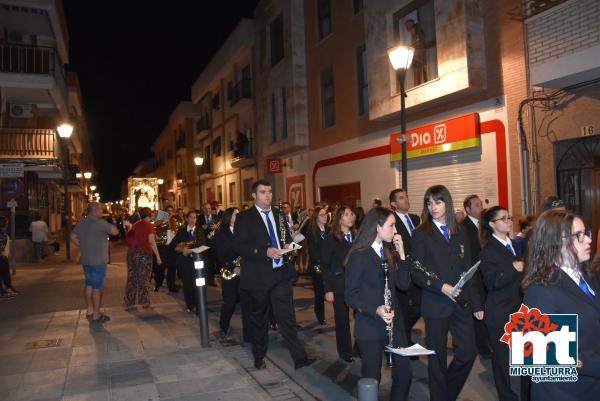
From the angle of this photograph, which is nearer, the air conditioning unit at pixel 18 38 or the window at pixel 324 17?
the window at pixel 324 17

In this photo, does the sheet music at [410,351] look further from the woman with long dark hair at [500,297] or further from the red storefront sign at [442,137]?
the red storefront sign at [442,137]

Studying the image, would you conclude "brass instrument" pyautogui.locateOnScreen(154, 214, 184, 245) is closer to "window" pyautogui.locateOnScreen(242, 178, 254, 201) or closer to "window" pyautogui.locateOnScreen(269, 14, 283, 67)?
"window" pyautogui.locateOnScreen(269, 14, 283, 67)

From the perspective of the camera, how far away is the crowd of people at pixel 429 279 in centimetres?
272

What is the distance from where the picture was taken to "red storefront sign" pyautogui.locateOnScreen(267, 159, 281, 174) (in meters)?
21.5

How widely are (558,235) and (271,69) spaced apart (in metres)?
20.6

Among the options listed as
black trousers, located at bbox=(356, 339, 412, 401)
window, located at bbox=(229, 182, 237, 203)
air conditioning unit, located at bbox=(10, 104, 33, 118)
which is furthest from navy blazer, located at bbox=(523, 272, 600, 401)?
window, located at bbox=(229, 182, 237, 203)

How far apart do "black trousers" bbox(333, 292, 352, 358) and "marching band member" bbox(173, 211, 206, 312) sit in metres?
3.79

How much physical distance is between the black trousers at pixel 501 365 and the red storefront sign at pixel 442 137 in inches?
277

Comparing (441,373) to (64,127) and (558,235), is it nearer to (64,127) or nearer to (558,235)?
(558,235)

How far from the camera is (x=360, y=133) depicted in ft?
53.4

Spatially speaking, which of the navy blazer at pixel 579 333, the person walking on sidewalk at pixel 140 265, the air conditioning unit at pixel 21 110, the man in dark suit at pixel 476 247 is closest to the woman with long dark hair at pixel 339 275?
the man in dark suit at pixel 476 247

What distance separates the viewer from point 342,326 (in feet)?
20.0

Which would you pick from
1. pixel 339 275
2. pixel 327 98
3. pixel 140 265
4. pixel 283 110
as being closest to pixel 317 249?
pixel 339 275

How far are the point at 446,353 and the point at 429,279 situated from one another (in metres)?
0.60
